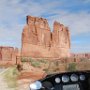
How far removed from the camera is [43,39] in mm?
103812

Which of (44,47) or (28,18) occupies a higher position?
(28,18)

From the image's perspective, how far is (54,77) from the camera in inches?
269

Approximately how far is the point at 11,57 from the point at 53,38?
22.2 meters

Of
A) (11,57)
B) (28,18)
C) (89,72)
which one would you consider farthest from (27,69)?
(11,57)

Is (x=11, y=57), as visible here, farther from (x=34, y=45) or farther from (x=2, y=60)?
(x=34, y=45)

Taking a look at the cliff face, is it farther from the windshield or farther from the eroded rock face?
the windshield

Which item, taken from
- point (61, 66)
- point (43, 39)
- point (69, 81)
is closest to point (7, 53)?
point (43, 39)

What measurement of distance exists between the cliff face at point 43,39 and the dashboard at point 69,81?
3464 inches

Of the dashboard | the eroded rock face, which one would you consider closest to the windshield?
the dashboard

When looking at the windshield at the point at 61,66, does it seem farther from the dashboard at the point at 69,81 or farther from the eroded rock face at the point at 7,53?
the eroded rock face at the point at 7,53

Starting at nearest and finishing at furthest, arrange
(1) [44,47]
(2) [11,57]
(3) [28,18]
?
(3) [28,18] → (1) [44,47] → (2) [11,57]

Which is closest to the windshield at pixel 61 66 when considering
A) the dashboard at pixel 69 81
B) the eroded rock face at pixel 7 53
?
the dashboard at pixel 69 81

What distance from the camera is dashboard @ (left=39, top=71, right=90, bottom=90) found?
660 cm

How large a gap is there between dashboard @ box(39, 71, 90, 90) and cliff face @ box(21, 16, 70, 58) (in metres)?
88.0
